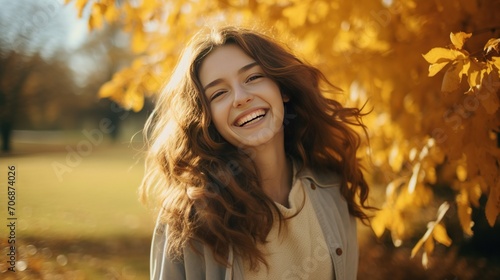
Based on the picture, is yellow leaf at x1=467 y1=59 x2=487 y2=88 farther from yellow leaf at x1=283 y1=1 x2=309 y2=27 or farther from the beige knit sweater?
yellow leaf at x1=283 y1=1 x2=309 y2=27

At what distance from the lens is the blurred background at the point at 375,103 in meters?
2.05

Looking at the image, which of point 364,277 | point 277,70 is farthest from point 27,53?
point 277,70

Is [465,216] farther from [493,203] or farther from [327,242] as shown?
[327,242]

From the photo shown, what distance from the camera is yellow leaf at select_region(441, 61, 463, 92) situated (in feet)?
5.42

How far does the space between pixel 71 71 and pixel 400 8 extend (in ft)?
39.1

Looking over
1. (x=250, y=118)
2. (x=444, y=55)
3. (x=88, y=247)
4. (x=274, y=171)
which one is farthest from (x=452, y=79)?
(x=88, y=247)

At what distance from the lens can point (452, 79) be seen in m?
1.66

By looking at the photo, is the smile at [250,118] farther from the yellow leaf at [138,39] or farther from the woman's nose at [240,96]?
the yellow leaf at [138,39]

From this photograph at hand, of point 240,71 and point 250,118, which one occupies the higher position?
point 240,71

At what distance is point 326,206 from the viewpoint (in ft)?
7.38

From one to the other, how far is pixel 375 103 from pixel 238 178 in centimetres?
139

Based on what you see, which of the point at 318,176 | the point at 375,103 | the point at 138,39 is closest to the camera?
the point at 318,176

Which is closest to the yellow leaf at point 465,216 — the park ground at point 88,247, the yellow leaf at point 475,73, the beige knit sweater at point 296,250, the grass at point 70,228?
the beige knit sweater at point 296,250

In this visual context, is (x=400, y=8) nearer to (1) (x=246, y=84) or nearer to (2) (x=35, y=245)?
(1) (x=246, y=84)
